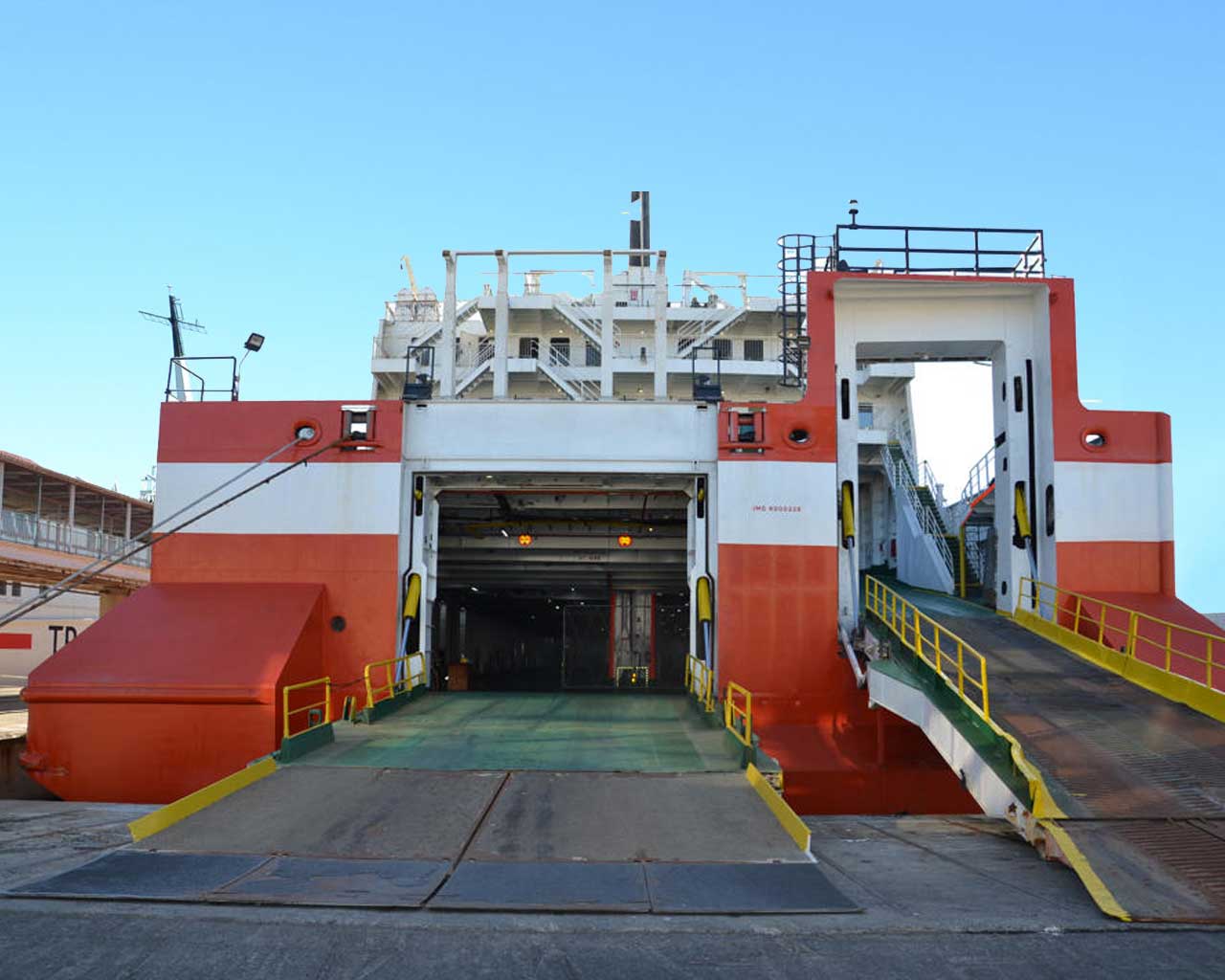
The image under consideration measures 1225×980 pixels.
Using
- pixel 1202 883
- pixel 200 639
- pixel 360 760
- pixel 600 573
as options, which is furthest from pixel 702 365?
pixel 1202 883

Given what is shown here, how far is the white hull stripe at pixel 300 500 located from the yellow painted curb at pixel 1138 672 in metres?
11.0

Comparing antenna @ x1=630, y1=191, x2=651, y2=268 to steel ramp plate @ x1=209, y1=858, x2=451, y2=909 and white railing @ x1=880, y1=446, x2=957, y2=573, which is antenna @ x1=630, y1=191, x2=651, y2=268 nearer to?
white railing @ x1=880, y1=446, x2=957, y2=573

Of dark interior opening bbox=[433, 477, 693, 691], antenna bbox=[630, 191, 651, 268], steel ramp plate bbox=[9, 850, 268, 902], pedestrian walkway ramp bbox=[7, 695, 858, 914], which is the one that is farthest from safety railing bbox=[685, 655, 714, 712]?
antenna bbox=[630, 191, 651, 268]

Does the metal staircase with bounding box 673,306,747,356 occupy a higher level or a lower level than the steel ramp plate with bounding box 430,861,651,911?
higher

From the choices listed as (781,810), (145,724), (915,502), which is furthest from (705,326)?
(781,810)

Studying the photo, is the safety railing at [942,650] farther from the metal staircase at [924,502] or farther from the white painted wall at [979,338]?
the metal staircase at [924,502]

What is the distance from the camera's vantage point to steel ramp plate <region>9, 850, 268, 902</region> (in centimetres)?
777

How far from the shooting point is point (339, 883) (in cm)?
810

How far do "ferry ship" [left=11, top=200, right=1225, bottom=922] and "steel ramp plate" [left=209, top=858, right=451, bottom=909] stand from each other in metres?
2.12

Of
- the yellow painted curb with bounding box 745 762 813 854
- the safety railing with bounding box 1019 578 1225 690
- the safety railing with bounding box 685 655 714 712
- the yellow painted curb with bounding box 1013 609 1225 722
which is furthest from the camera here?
the safety railing with bounding box 685 655 714 712

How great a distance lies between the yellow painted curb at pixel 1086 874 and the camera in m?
7.77

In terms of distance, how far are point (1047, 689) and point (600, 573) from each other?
1706cm

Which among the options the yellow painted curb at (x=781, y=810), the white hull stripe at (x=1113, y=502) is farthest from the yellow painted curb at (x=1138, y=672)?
the yellow painted curb at (x=781, y=810)

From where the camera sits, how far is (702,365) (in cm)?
3634
